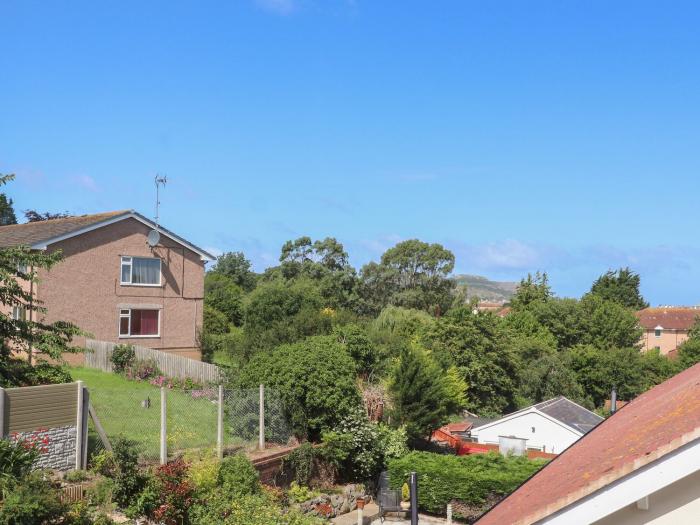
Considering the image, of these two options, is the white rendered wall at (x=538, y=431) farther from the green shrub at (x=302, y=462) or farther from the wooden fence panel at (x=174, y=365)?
the green shrub at (x=302, y=462)

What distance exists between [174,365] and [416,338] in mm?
19385

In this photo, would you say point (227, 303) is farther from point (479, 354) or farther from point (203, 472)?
point (203, 472)

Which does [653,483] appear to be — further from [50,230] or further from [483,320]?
[483,320]

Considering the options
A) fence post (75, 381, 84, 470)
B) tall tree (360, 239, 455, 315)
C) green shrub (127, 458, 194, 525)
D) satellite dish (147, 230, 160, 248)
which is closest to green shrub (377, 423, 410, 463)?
green shrub (127, 458, 194, 525)

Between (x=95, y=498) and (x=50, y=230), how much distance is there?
22.5m

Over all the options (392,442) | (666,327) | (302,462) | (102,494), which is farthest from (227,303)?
(666,327)

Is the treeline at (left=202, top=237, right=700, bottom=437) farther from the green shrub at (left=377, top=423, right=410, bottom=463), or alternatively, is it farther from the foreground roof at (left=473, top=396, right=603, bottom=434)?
the foreground roof at (left=473, top=396, right=603, bottom=434)

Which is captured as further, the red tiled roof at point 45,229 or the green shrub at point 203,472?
the red tiled roof at point 45,229

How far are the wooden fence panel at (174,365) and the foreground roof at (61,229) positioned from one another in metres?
5.61

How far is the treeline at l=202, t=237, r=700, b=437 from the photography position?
24.6m

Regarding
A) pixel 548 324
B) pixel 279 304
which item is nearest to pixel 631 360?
pixel 548 324

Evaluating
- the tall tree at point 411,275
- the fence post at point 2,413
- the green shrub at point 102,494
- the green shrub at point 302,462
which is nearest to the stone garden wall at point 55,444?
the fence post at point 2,413

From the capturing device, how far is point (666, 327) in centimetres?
7975

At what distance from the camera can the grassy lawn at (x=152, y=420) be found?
57.3 ft
